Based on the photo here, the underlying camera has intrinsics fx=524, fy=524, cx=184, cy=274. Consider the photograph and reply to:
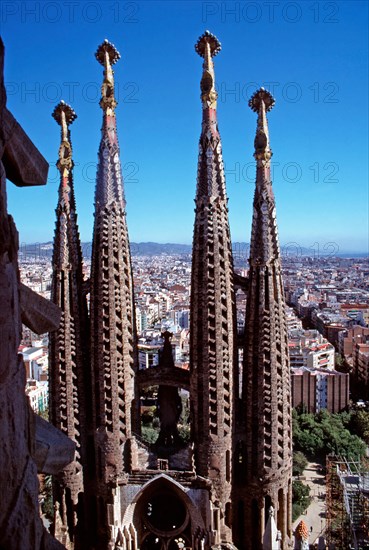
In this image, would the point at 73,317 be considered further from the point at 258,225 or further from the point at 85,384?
the point at 258,225

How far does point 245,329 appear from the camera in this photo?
1009cm

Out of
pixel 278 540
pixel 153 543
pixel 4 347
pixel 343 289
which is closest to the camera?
pixel 4 347

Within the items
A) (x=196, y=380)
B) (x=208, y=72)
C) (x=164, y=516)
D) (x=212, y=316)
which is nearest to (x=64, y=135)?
(x=208, y=72)

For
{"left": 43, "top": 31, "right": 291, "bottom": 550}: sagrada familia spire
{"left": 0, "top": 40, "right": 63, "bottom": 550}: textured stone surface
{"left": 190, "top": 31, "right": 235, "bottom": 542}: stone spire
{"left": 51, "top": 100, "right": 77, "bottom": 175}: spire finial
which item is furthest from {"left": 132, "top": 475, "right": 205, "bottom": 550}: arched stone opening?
{"left": 0, "top": 40, "right": 63, "bottom": 550}: textured stone surface

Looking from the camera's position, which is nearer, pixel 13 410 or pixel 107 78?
pixel 13 410

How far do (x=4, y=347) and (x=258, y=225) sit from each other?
8462mm

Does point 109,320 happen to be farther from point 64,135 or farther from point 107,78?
point 107,78

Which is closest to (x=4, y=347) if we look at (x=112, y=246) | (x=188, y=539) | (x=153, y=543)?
(x=112, y=246)

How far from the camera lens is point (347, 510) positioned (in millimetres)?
15734

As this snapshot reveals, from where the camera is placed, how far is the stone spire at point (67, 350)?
9859 mm

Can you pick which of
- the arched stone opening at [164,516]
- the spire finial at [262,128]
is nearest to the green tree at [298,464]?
the arched stone opening at [164,516]

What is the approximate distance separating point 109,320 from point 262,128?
461 cm

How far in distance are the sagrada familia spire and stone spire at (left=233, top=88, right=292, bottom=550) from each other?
22mm

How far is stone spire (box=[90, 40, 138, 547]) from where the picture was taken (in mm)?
9781
